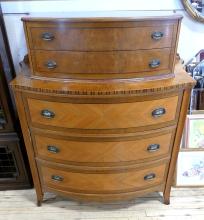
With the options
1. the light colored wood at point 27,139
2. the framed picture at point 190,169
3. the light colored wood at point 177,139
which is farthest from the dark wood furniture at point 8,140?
the framed picture at point 190,169

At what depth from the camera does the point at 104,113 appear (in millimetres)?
1219

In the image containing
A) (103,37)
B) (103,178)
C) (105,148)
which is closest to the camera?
(103,37)

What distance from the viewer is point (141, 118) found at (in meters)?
1.25

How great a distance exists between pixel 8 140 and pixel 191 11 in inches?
58.2

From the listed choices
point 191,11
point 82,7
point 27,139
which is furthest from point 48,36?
point 191,11

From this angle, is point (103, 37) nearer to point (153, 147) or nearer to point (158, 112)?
point (158, 112)

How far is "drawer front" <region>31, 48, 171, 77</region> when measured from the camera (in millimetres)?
1176

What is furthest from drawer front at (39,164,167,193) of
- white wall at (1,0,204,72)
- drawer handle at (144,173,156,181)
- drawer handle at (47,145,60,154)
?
white wall at (1,0,204,72)

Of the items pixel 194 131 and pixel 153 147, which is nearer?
pixel 153 147

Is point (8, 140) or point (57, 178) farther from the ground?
point (8, 140)

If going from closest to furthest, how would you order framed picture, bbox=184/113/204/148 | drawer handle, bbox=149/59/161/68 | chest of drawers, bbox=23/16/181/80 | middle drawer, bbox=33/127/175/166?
chest of drawers, bbox=23/16/181/80, drawer handle, bbox=149/59/161/68, middle drawer, bbox=33/127/175/166, framed picture, bbox=184/113/204/148

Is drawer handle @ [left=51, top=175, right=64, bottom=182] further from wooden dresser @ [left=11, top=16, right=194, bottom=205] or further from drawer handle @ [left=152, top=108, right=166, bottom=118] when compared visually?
drawer handle @ [left=152, top=108, right=166, bottom=118]

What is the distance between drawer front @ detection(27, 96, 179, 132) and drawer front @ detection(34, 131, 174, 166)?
11cm

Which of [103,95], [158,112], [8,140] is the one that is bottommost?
[8,140]
